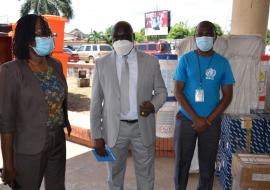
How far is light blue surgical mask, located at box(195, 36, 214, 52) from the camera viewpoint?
9.57ft

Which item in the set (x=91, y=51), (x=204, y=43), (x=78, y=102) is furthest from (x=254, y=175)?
(x=91, y=51)

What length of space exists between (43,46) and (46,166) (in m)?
0.90

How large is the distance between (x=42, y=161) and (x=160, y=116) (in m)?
2.37

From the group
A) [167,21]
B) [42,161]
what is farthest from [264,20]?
[167,21]

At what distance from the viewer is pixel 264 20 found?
5.48 meters

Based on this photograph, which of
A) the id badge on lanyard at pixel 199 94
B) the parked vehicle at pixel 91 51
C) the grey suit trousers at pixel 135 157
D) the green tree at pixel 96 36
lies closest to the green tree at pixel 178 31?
the green tree at pixel 96 36

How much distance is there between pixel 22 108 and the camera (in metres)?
2.14

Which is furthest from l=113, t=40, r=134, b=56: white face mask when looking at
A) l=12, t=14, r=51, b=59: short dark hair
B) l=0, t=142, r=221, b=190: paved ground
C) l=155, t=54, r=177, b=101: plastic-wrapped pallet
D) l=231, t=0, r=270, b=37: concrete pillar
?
l=231, t=0, r=270, b=37: concrete pillar

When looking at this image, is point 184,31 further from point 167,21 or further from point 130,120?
point 130,120

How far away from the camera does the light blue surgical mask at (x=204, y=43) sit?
292 centimetres

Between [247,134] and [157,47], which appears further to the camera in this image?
[157,47]

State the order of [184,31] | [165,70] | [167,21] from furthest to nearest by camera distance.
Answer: [184,31] < [167,21] < [165,70]

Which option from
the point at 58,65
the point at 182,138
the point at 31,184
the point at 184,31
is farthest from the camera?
the point at 184,31

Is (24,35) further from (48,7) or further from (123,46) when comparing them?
(48,7)
